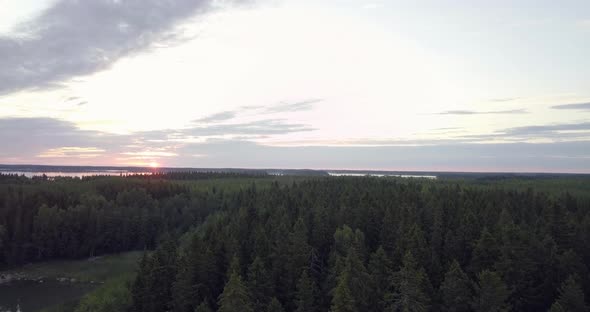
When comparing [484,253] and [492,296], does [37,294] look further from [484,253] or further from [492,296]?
[492,296]

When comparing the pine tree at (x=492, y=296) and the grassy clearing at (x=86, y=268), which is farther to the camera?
the grassy clearing at (x=86, y=268)

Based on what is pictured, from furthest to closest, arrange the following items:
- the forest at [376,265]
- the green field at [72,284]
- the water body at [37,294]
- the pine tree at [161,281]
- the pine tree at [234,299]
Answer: the water body at [37,294]
the green field at [72,284]
the pine tree at [161,281]
the forest at [376,265]
the pine tree at [234,299]

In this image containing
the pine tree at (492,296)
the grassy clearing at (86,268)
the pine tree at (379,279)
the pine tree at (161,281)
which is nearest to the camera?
the pine tree at (492,296)

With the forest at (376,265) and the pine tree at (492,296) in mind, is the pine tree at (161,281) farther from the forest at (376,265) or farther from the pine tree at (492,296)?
the pine tree at (492,296)

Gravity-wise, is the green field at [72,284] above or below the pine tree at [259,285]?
below

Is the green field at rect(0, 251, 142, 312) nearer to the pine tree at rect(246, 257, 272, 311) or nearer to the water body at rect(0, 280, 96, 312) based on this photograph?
the water body at rect(0, 280, 96, 312)

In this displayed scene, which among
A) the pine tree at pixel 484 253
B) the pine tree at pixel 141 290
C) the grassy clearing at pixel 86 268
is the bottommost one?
the grassy clearing at pixel 86 268

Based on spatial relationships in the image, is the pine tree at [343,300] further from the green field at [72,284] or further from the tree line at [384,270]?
the green field at [72,284]

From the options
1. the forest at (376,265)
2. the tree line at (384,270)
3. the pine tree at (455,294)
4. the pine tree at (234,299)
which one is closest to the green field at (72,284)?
the forest at (376,265)

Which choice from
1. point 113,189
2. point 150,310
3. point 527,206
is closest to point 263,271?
point 150,310
